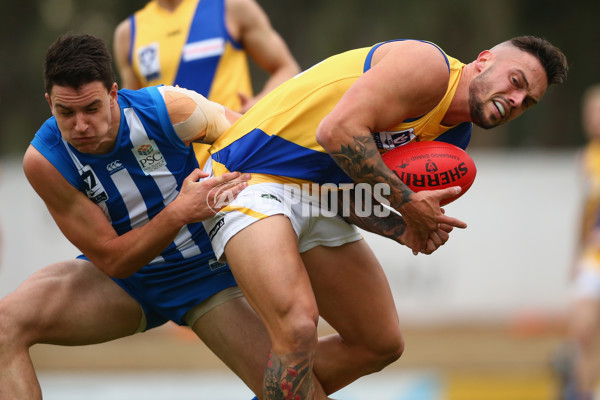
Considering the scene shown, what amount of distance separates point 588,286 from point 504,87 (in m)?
5.06

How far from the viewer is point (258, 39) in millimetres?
6191


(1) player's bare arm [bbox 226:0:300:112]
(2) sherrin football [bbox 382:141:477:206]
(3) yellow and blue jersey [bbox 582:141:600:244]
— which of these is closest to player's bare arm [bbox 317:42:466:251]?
(2) sherrin football [bbox 382:141:477:206]

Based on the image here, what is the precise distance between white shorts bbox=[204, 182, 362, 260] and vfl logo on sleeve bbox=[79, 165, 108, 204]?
558mm

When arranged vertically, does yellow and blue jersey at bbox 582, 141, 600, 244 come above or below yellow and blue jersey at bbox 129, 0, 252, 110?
below

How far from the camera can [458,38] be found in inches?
820

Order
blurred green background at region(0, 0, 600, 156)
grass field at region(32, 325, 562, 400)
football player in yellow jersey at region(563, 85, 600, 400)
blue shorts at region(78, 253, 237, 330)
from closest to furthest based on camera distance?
blue shorts at region(78, 253, 237, 330) → grass field at region(32, 325, 562, 400) → football player in yellow jersey at region(563, 85, 600, 400) → blurred green background at region(0, 0, 600, 156)

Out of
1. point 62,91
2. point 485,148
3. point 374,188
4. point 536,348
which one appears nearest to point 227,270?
point 374,188

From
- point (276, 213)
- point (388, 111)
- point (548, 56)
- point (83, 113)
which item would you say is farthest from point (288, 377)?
point (548, 56)

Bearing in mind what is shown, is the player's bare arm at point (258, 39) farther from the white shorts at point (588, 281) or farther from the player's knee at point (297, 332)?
the white shorts at point (588, 281)

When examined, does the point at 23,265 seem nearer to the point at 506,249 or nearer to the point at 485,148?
the point at 506,249

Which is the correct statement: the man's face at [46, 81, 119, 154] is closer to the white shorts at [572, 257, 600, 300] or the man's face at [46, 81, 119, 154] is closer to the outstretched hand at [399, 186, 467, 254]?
the outstretched hand at [399, 186, 467, 254]

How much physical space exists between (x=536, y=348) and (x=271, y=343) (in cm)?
777

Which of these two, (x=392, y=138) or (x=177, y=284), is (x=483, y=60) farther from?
(x=177, y=284)

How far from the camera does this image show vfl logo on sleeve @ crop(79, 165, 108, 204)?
4462 millimetres
